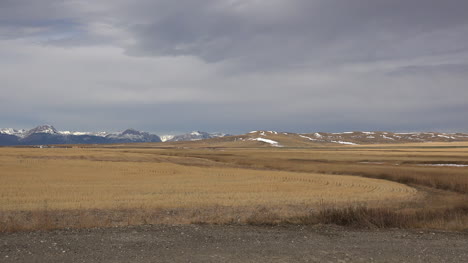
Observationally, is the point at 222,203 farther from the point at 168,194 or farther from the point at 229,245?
the point at 229,245

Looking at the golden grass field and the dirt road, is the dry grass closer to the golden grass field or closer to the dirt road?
the golden grass field

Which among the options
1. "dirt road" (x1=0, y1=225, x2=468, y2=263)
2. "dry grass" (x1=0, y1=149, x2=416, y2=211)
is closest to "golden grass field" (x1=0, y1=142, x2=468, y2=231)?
"dry grass" (x1=0, y1=149, x2=416, y2=211)

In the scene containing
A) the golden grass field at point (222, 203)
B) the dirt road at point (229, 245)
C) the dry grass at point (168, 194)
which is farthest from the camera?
the dry grass at point (168, 194)

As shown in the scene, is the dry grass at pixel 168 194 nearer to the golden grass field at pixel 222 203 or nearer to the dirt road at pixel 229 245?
the golden grass field at pixel 222 203

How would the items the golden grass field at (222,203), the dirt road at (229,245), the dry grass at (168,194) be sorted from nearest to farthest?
1. the dirt road at (229,245)
2. the golden grass field at (222,203)
3. the dry grass at (168,194)

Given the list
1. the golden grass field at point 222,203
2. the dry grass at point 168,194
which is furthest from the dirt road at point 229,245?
the dry grass at point 168,194

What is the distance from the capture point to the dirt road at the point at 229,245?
955cm

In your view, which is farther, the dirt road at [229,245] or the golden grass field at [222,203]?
the golden grass field at [222,203]

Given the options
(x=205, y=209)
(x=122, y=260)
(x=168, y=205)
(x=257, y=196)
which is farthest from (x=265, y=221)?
(x=257, y=196)

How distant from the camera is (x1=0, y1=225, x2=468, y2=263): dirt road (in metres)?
9.55

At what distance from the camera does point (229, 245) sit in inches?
423

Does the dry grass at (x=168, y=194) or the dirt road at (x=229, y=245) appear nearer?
the dirt road at (x=229, y=245)

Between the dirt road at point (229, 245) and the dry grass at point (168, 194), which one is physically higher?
the dirt road at point (229, 245)

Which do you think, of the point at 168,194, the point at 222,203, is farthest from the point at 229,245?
the point at 168,194
